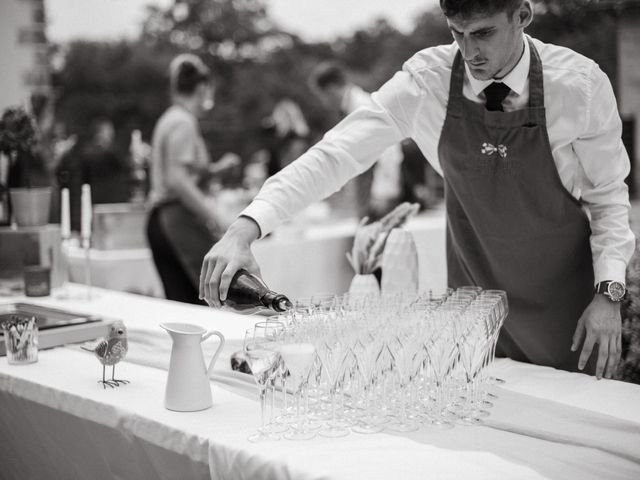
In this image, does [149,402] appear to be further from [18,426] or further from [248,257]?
[18,426]

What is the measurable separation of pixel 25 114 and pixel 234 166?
1.75m

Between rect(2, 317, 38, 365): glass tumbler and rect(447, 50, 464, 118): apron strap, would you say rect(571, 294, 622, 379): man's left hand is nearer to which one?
rect(447, 50, 464, 118): apron strap

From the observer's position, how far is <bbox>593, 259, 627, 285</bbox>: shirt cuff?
58.4 inches

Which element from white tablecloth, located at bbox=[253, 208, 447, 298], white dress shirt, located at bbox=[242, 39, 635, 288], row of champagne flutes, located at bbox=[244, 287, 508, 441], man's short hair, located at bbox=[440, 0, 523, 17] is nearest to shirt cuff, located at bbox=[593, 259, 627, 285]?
white dress shirt, located at bbox=[242, 39, 635, 288]

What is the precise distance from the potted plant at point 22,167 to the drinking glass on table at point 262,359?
192 cm

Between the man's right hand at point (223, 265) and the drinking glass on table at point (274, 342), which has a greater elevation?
the man's right hand at point (223, 265)

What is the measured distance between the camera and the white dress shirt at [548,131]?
1518 millimetres

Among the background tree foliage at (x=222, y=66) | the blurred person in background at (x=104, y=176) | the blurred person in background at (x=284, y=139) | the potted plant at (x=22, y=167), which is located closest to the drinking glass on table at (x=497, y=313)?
the potted plant at (x=22, y=167)

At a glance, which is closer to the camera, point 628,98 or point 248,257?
point 248,257

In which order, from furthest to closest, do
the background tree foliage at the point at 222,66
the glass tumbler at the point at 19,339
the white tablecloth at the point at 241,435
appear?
the background tree foliage at the point at 222,66 < the glass tumbler at the point at 19,339 < the white tablecloth at the point at 241,435

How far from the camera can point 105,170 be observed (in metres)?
6.12

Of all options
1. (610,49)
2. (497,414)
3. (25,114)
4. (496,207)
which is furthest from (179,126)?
(610,49)

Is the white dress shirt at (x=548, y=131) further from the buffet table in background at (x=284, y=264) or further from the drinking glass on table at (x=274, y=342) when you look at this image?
the buffet table in background at (x=284, y=264)

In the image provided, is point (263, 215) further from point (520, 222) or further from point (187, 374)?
point (520, 222)
